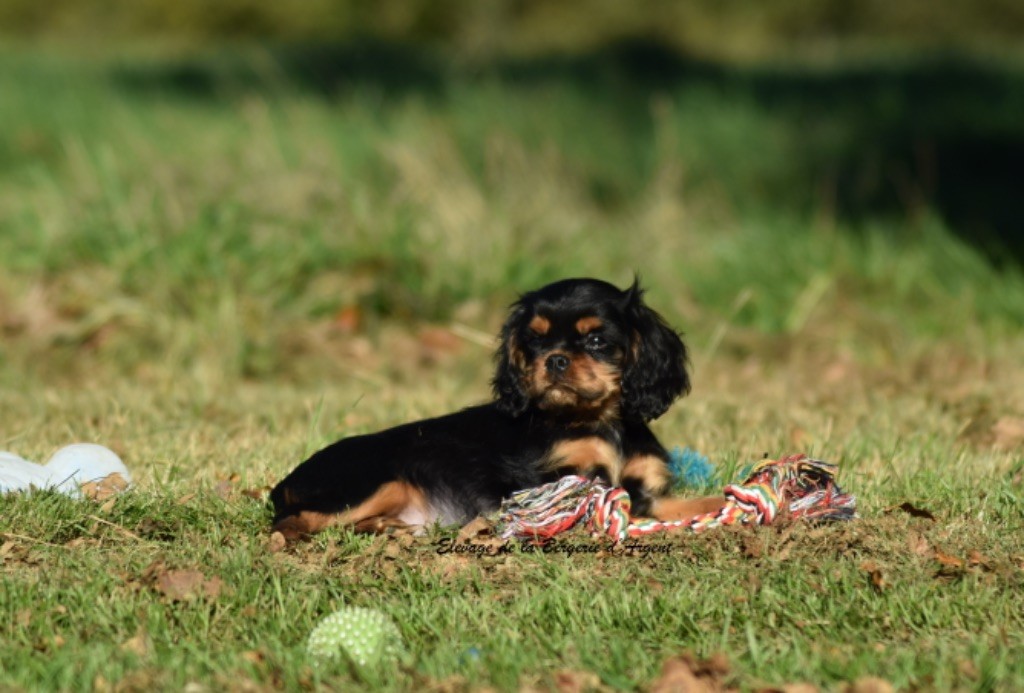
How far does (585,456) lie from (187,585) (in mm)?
1458

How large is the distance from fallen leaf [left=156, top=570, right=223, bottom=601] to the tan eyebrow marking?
153 centimetres

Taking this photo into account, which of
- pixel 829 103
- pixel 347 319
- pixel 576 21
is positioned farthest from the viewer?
pixel 576 21

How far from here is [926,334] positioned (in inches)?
356

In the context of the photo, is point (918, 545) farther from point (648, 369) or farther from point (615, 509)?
point (648, 369)

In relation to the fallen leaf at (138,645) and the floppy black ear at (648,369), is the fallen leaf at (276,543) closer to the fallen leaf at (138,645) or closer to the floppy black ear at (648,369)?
the fallen leaf at (138,645)

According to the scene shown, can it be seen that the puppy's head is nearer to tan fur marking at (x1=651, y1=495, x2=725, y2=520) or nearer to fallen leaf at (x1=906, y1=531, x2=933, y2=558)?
tan fur marking at (x1=651, y1=495, x2=725, y2=520)

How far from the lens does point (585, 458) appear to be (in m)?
4.83

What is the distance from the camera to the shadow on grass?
1216 centimetres

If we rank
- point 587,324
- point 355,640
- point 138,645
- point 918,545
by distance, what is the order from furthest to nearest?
point 587,324, point 918,545, point 138,645, point 355,640

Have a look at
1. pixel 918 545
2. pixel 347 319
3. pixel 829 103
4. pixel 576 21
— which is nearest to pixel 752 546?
pixel 918 545

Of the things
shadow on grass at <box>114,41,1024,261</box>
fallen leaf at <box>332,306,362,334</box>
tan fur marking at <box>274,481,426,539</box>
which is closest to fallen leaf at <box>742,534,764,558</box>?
tan fur marking at <box>274,481,426,539</box>

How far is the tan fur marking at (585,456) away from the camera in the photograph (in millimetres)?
4812

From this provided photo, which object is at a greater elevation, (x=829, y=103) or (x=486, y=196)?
(x=829, y=103)

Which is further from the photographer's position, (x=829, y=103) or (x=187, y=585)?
(x=829, y=103)
